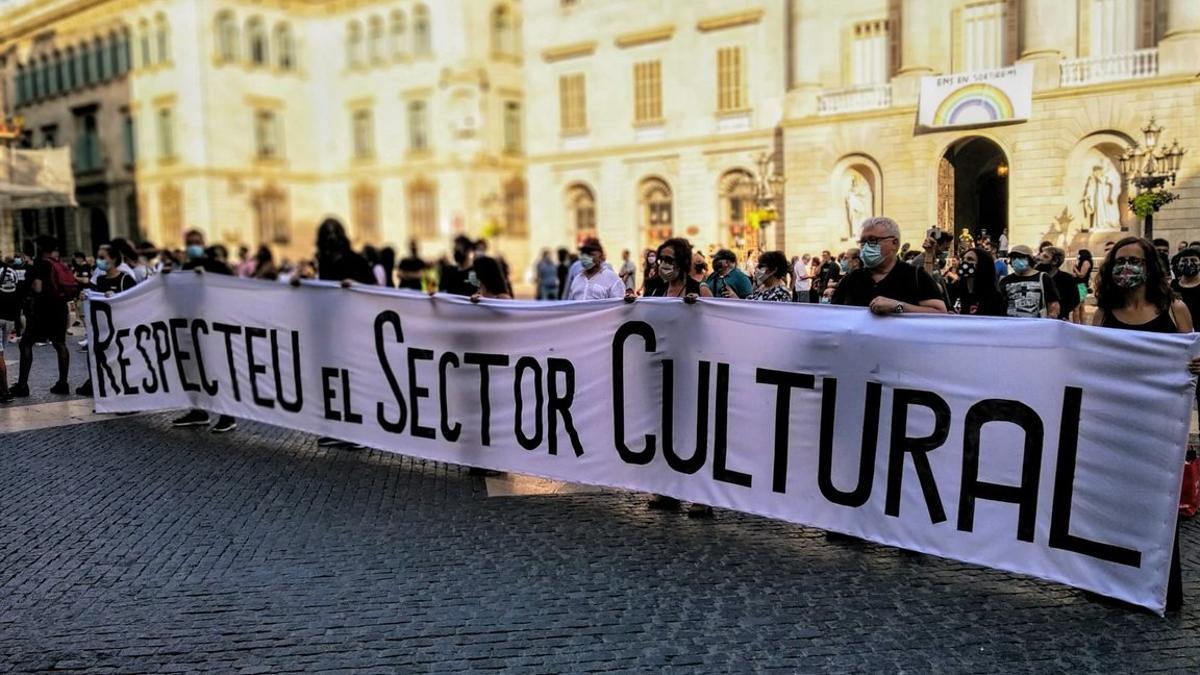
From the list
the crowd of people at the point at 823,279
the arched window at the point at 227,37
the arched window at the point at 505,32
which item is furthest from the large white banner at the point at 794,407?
the arched window at the point at 227,37

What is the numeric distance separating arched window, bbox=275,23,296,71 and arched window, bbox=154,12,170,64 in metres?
5.19

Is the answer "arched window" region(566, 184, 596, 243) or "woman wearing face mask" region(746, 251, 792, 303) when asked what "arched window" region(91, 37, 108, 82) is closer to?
"arched window" region(566, 184, 596, 243)

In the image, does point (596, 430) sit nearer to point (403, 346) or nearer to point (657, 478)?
point (657, 478)

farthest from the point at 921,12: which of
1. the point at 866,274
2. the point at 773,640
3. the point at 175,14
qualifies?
the point at 175,14

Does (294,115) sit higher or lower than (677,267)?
higher

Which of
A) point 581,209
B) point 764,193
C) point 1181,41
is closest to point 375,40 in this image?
point 581,209

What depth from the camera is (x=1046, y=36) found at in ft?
27.3

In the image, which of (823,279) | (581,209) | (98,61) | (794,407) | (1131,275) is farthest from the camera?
Answer: (98,61)

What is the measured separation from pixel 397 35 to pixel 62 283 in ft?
125

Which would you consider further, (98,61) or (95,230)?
(98,61)

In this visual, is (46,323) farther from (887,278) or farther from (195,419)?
(887,278)

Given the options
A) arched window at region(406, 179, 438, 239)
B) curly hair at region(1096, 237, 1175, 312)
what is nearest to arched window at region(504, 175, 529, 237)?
arched window at region(406, 179, 438, 239)

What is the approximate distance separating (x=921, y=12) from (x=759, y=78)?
2061 millimetres

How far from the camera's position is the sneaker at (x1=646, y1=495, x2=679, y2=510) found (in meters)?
6.77
